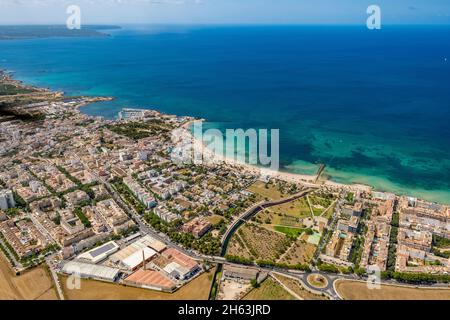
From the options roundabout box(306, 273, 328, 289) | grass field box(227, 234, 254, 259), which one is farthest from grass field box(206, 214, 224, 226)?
roundabout box(306, 273, 328, 289)

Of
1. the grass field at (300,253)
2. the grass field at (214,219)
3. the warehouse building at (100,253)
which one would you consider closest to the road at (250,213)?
the grass field at (214,219)

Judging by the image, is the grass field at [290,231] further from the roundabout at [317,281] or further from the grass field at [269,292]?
the grass field at [269,292]

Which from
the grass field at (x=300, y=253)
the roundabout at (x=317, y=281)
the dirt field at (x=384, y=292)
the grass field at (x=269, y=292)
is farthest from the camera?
the grass field at (x=300, y=253)

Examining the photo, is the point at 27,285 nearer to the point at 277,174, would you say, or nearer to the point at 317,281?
the point at 317,281

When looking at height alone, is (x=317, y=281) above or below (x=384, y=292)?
above

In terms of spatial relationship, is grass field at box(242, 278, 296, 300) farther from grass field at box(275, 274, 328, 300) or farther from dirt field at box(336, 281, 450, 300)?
dirt field at box(336, 281, 450, 300)

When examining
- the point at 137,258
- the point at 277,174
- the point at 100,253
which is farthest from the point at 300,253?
the point at 100,253
